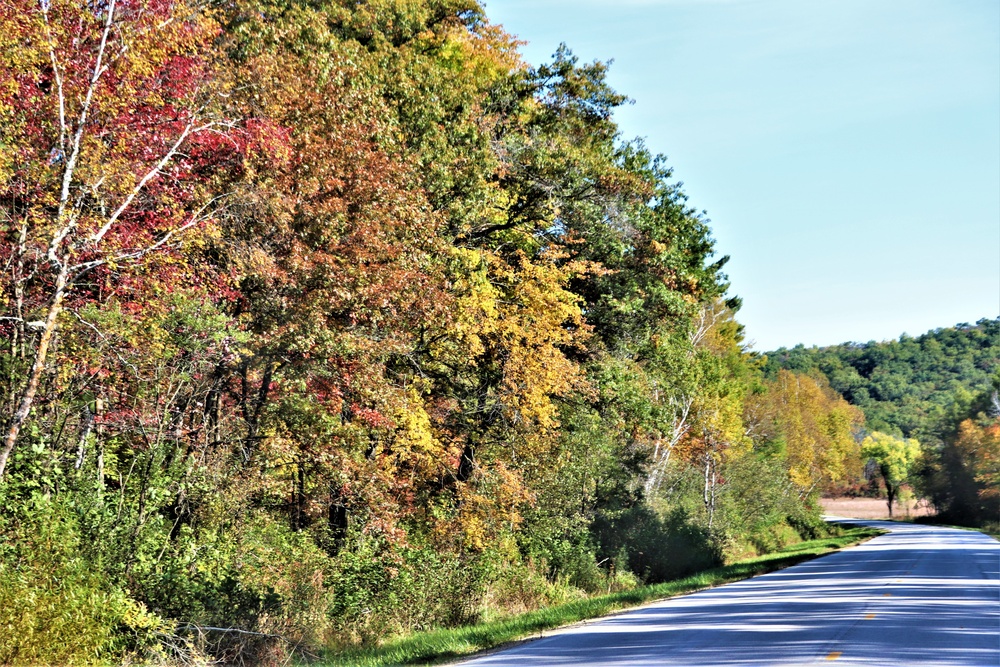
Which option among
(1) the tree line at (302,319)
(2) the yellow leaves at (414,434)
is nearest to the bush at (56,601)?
(1) the tree line at (302,319)

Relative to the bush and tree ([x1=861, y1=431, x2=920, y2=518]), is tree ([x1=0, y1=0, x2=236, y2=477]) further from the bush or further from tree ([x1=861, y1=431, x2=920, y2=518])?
tree ([x1=861, y1=431, x2=920, y2=518])

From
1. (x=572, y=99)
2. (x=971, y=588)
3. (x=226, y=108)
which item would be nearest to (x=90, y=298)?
(x=226, y=108)

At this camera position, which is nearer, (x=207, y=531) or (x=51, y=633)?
(x=51, y=633)

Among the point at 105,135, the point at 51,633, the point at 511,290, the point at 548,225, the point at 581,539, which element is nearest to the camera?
the point at 51,633

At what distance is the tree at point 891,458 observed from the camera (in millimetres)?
140875

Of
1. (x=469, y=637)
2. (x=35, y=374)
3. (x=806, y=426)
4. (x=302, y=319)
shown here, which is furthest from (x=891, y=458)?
(x=35, y=374)

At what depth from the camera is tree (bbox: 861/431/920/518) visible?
140875 mm

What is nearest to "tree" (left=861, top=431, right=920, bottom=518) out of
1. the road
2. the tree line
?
the tree line

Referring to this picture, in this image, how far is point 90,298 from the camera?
1479 cm

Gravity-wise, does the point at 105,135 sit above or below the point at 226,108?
below

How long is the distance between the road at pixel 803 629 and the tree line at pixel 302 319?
4.89 meters

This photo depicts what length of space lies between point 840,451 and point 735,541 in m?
70.8

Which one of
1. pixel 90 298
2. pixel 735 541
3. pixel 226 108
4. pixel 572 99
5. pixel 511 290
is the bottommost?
pixel 735 541

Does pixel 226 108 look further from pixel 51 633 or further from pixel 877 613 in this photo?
pixel 877 613
